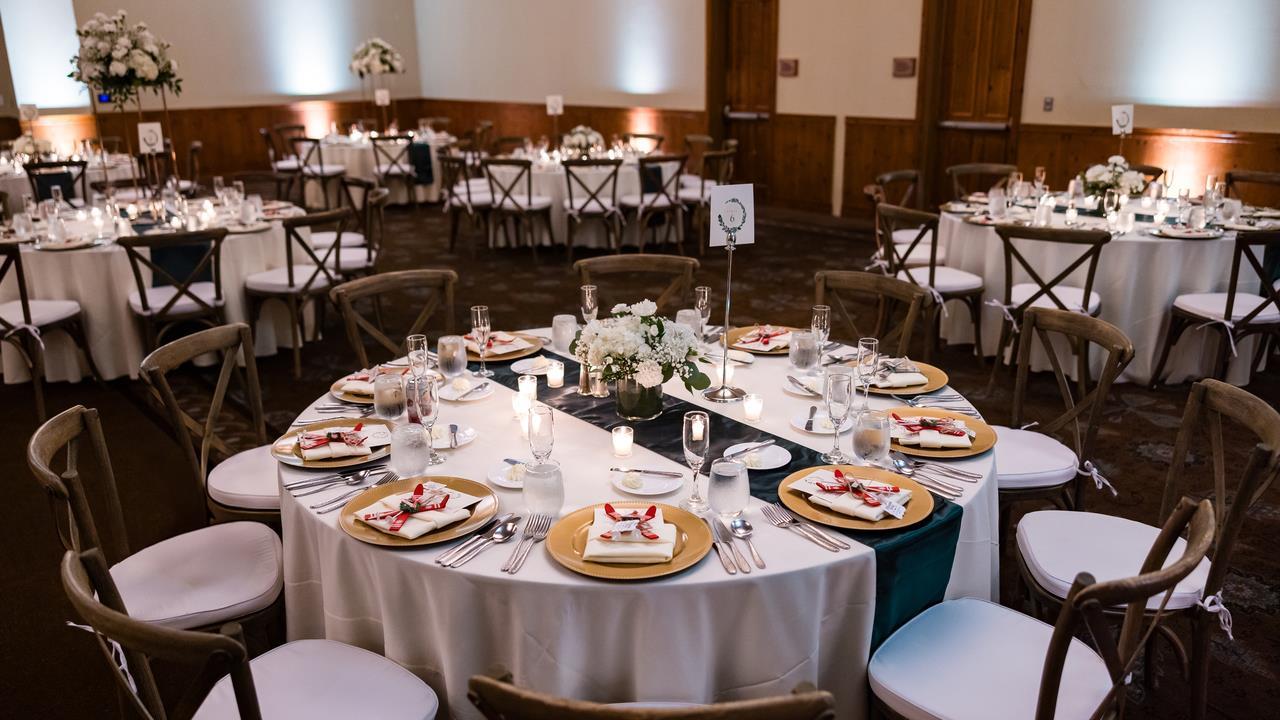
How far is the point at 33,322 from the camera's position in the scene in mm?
4703

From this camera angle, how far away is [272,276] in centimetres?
543

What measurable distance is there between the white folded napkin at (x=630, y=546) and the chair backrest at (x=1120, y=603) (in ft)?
2.32

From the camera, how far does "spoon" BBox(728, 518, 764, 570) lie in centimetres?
182

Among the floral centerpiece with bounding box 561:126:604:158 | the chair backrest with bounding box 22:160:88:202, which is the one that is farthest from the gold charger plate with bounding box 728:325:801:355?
the chair backrest with bounding box 22:160:88:202

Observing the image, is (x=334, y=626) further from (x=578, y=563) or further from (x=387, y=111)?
(x=387, y=111)

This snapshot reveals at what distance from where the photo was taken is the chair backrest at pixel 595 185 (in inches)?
314

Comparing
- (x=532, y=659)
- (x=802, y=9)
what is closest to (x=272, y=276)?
(x=532, y=659)

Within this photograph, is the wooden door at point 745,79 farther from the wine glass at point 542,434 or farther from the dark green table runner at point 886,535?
the wine glass at point 542,434

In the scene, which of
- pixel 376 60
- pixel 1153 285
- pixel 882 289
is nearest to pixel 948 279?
pixel 1153 285

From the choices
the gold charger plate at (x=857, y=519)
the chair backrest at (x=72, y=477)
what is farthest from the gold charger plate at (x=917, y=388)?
the chair backrest at (x=72, y=477)

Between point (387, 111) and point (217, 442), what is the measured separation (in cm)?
1325

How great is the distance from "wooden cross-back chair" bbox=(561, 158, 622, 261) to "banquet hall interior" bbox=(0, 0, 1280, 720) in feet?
0.17

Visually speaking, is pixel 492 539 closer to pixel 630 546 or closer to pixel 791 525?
pixel 630 546

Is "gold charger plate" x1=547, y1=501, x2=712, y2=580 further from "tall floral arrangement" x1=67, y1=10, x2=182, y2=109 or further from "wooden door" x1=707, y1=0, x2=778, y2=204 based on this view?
"wooden door" x1=707, y1=0, x2=778, y2=204
